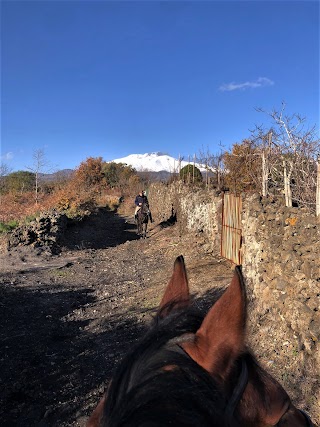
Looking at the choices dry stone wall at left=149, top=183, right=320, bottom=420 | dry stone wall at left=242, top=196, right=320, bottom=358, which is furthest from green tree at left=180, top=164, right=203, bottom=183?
dry stone wall at left=242, top=196, right=320, bottom=358

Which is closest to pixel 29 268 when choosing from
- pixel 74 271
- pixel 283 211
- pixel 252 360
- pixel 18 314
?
pixel 74 271

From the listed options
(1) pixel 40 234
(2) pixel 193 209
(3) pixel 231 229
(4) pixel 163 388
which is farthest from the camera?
(1) pixel 40 234

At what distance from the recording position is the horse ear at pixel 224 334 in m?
0.93

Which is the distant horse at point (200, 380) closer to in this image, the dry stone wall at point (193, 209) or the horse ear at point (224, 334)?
the horse ear at point (224, 334)

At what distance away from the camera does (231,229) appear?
875cm

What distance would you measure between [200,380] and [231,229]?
8.08 meters

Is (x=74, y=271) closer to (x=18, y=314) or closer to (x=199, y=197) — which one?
(x=18, y=314)

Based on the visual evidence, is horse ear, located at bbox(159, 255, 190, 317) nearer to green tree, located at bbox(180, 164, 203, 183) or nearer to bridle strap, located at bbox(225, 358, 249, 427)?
bridle strap, located at bbox(225, 358, 249, 427)

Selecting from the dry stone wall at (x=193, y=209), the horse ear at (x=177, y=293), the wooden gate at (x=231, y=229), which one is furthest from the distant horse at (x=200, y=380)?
the dry stone wall at (x=193, y=209)

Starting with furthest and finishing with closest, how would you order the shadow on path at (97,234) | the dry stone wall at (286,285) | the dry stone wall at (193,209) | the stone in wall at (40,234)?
the shadow on path at (97,234) → the stone in wall at (40,234) → the dry stone wall at (193,209) → the dry stone wall at (286,285)

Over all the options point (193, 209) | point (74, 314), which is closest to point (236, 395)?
point (74, 314)

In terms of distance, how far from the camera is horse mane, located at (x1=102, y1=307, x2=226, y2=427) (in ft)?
2.42

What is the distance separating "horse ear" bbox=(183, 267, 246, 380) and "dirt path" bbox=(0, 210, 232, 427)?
11.3 ft

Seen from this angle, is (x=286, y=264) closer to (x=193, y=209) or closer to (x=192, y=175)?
(x=193, y=209)
